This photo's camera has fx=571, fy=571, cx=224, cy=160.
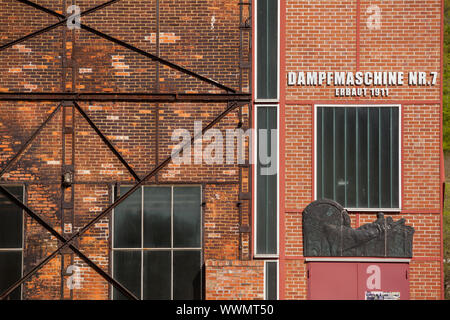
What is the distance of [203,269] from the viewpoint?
12.5 metres

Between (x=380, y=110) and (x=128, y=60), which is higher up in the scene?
(x=128, y=60)

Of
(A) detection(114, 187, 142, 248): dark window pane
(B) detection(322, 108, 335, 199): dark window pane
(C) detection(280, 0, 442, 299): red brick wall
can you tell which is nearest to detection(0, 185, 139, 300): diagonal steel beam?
(A) detection(114, 187, 142, 248): dark window pane

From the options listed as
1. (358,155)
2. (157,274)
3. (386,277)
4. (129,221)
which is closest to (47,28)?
(129,221)

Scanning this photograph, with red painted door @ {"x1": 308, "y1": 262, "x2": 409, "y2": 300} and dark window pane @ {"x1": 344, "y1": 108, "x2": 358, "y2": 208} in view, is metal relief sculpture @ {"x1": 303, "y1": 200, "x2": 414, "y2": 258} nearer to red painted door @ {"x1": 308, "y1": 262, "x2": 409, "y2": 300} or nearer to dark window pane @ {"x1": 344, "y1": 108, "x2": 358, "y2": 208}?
red painted door @ {"x1": 308, "y1": 262, "x2": 409, "y2": 300}

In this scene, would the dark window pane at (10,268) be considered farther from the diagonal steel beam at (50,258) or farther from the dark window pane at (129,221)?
the dark window pane at (129,221)

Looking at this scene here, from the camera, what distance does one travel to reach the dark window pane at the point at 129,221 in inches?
490

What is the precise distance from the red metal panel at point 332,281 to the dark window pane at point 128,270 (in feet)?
12.3

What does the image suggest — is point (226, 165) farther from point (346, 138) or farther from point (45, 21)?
point (45, 21)

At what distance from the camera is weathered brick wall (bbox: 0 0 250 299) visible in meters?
12.4

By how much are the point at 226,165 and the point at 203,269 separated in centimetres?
232

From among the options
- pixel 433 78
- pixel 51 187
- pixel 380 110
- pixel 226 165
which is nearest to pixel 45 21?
pixel 51 187

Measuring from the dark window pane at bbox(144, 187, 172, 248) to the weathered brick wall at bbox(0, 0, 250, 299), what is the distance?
0.34 metres

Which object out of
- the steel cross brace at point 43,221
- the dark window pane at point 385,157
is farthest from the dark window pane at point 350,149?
the steel cross brace at point 43,221

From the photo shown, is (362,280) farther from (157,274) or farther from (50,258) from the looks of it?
(50,258)
